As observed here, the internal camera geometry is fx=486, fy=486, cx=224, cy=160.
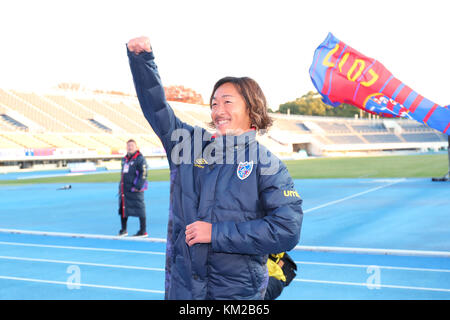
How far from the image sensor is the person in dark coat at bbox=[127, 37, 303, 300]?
219 centimetres

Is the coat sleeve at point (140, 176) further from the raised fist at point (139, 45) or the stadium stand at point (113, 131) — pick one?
the stadium stand at point (113, 131)

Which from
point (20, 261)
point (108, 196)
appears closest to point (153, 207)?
point (108, 196)

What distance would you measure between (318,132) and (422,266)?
91.8 meters

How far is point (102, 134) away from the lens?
188 ft

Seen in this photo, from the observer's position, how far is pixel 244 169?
223cm

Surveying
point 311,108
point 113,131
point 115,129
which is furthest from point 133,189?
point 311,108

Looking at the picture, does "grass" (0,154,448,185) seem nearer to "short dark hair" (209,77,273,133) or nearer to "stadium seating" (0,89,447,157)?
"stadium seating" (0,89,447,157)

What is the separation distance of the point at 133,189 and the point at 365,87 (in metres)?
6.75

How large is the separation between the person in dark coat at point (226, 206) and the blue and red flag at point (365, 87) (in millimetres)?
2352

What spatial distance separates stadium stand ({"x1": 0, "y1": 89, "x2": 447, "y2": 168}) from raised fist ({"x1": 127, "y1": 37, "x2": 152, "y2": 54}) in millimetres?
29443

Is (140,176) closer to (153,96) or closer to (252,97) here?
(153,96)

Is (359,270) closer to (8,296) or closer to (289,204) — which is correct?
(8,296)

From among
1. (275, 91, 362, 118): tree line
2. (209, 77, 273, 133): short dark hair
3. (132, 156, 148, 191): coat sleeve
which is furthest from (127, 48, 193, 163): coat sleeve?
(275, 91, 362, 118): tree line

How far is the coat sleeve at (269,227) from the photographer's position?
7.07 ft
